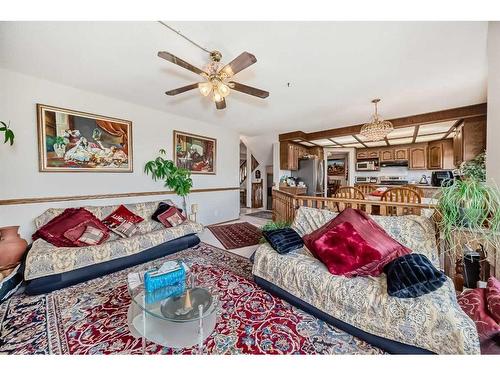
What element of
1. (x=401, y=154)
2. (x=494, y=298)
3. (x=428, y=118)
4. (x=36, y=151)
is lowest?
(x=494, y=298)

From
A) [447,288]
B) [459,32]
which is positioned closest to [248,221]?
[447,288]

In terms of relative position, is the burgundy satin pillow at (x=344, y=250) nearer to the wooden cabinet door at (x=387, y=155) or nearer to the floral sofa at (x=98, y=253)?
the floral sofa at (x=98, y=253)

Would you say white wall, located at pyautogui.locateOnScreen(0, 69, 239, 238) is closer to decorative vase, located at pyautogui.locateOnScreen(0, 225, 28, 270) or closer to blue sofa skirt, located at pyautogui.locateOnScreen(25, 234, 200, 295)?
decorative vase, located at pyautogui.locateOnScreen(0, 225, 28, 270)

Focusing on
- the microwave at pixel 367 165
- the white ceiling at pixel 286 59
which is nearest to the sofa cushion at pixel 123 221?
the white ceiling at pixel 286 59

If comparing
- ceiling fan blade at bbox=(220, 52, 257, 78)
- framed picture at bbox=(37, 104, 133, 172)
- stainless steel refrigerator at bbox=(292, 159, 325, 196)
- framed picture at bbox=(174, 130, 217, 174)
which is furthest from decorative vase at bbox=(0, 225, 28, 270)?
stainless steel refrigerator at bbox=(292, 159, 325, 196)

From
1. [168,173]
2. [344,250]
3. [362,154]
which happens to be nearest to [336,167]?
[362,154]

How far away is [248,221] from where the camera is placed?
5312mm

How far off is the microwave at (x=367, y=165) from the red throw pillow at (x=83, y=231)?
687 cm

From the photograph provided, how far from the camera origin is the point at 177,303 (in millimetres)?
1376

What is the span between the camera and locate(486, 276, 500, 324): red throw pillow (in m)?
1.18

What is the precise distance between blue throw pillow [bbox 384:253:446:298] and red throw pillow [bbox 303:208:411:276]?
17cm

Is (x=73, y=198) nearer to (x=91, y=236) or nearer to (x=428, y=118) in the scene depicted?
(x=91, y=236)

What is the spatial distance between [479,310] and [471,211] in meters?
0.60

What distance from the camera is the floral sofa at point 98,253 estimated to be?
1.96 m
